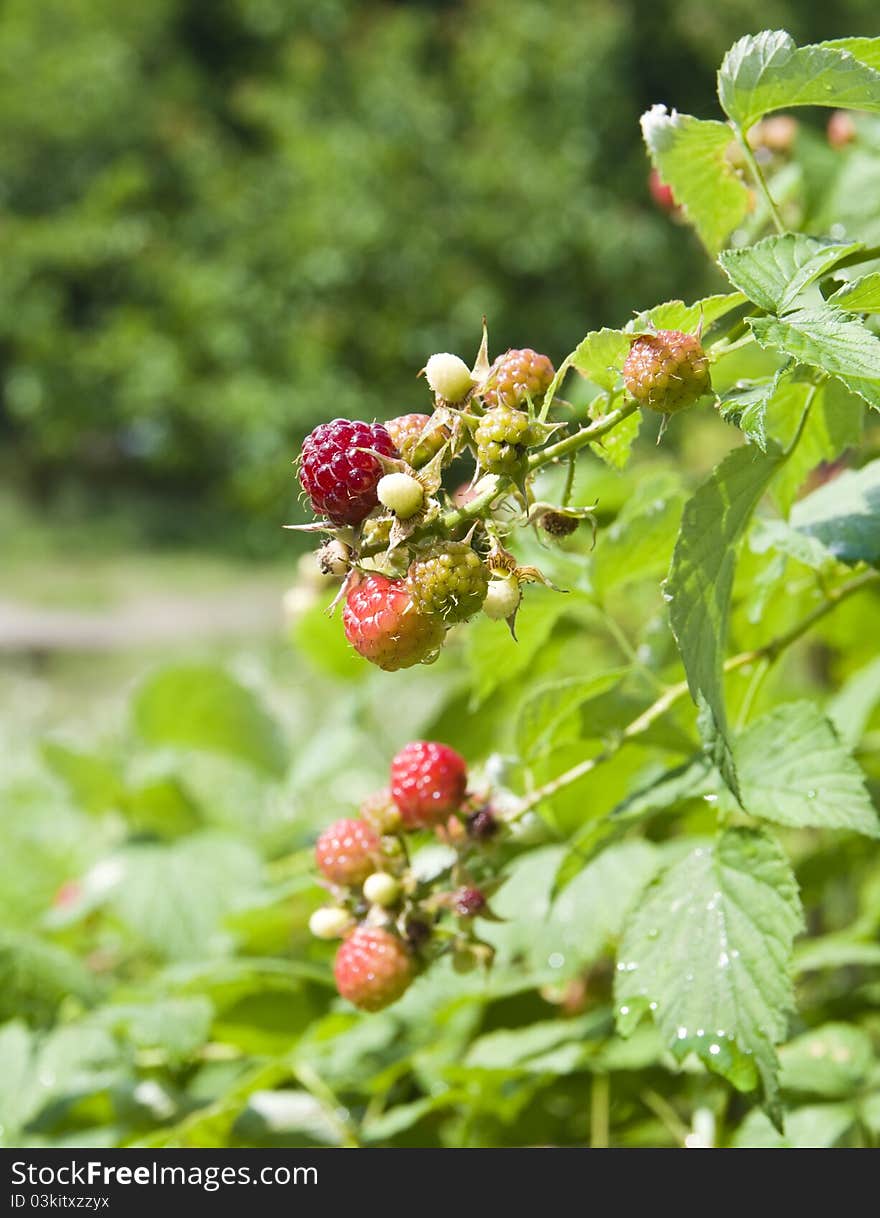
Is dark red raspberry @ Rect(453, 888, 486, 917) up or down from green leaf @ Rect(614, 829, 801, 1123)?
up

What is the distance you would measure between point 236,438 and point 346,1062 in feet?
19.4

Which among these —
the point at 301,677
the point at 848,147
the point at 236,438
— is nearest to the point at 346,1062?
the point at 848,147

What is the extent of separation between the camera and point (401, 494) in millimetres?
342

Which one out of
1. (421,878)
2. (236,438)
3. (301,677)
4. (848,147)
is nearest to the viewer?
(421,878)

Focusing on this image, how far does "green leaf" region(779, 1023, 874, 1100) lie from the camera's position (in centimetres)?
60

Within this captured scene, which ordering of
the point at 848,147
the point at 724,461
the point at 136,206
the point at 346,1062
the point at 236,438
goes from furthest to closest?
the point at 136,206 < the point at 236,438 < the point at 848,147 < the point at 346,1062 < the point at 724,461

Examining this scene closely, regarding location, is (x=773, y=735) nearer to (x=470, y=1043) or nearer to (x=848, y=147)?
(x=470, y=1043)

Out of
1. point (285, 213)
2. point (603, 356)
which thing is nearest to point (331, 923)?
point (603, 356)

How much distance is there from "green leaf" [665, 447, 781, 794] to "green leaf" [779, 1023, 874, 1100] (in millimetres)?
283

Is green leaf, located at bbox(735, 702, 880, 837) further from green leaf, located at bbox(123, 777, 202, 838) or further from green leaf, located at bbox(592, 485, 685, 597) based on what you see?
green leaf, located at bbox(123, 777, 202, 838)

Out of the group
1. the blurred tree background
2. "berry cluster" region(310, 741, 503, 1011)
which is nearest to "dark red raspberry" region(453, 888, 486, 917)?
"berry cluster" region(310, 741, 503, 1011)

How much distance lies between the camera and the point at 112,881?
854mm

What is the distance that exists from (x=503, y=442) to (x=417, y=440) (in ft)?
0.09

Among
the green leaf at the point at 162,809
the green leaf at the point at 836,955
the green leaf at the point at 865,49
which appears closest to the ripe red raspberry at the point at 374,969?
the green leaf at the point at 836,955
